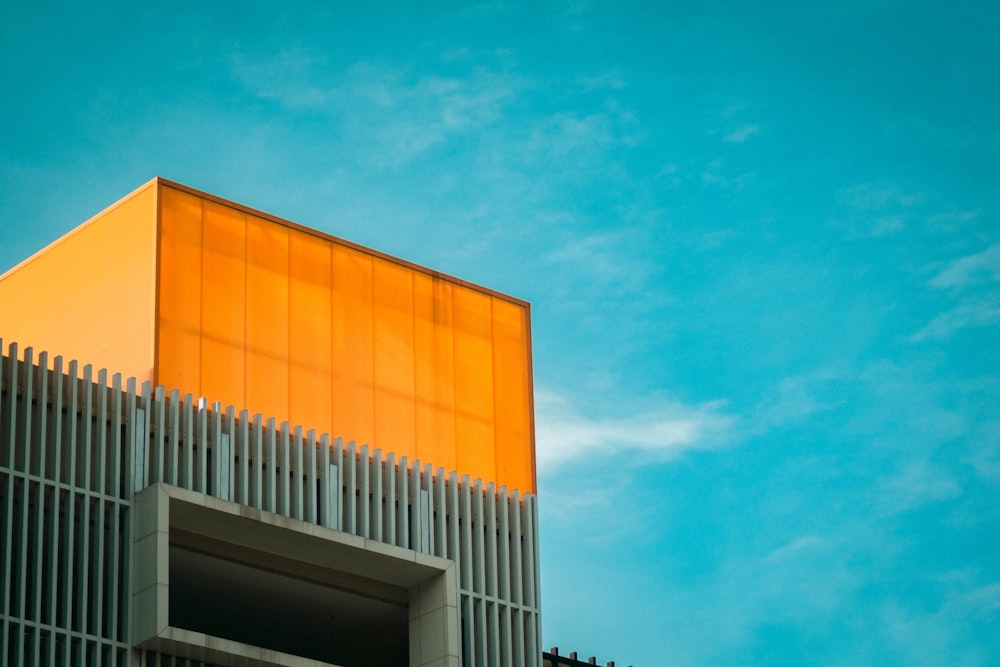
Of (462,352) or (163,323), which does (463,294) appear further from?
(163,323)

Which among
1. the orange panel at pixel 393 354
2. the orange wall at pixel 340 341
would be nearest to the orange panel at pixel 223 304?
the orange wall at pixel 340 341

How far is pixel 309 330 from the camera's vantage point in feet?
144

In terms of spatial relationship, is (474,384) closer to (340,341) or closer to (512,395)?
(512,395)

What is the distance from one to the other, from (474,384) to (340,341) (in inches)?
158

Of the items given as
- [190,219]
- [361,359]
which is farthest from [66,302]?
[361,359]

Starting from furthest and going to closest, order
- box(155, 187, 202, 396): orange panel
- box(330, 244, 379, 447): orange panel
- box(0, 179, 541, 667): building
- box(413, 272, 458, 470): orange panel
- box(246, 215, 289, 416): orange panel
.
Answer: box(413, 272, 458, 470): orange panel < box(330, 244, 379, 447): orange panel < box(246, 215, 289, 416): orange panel < box(155, 187, 202, 396): orange panel < box(0, 179, 541, 667): building

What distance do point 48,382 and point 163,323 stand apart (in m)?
3.79

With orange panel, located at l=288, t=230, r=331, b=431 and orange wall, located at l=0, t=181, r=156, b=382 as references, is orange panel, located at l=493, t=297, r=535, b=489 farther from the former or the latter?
orange wall, located at l=0, t=181, r=156, b=382

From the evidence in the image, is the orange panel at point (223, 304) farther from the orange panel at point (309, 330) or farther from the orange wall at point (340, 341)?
the orange panel at point (309, 330)

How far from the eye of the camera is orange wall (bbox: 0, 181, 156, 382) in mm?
41531

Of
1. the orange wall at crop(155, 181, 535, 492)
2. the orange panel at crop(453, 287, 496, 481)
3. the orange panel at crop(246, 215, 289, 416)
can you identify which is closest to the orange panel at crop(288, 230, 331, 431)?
the orange wall at crop(155, 181, 535, 492)

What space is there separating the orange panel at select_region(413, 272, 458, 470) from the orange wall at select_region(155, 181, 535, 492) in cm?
3

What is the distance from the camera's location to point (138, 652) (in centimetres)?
3712

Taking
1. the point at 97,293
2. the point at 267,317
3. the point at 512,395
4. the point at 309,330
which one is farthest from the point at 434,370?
the point at 97,293
